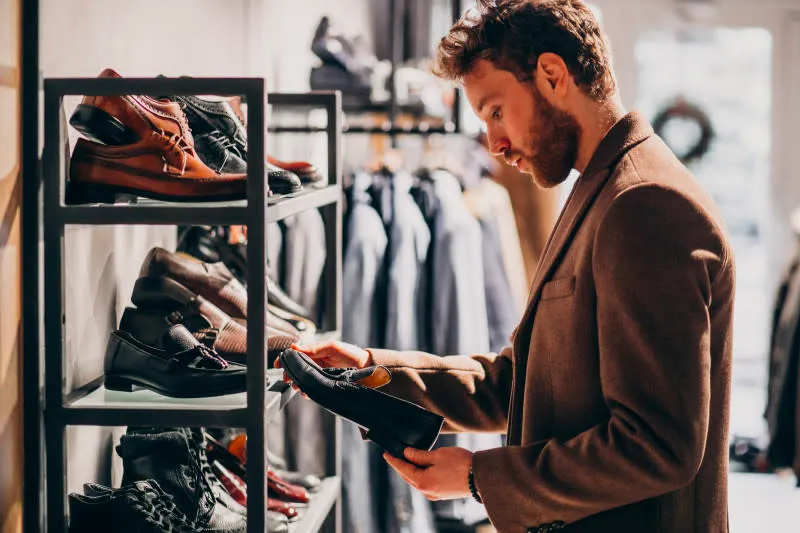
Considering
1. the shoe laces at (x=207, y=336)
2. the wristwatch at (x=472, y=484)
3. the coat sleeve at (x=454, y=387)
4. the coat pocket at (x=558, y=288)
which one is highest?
the coat pocket at (x=558, y=288)

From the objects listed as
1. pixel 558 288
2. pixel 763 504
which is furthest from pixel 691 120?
pixel 558 288

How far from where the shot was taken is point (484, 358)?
182 centimetres

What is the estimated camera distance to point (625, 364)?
129 cm

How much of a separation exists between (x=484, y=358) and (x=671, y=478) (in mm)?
561

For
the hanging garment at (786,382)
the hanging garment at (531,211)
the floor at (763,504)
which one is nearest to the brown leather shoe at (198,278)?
the hanging garment at (531,211)

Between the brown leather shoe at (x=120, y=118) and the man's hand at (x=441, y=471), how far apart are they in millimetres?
590

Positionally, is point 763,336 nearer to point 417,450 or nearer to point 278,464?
point 278,464

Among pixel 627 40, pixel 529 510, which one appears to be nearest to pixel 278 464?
pixel 529 510

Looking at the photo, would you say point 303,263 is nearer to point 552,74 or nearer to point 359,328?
point 359,328

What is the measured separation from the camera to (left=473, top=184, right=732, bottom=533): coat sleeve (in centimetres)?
126

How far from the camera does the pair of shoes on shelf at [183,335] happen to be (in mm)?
1388

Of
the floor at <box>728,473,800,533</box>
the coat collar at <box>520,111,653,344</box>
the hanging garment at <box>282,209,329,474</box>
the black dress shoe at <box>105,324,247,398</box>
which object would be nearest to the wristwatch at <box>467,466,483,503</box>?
the coat collar at <box>520,111,653,344</box>

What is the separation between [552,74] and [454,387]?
588 millimetres

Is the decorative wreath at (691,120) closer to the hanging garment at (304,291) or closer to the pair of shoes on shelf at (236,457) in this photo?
the hanging garment at (304,291)
